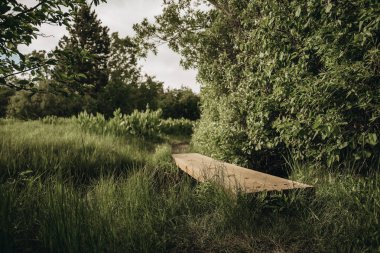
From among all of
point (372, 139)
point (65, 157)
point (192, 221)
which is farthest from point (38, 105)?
point (372, 139)

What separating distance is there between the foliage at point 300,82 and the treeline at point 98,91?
2.32m

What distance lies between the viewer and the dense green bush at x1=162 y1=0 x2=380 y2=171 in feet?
9.76

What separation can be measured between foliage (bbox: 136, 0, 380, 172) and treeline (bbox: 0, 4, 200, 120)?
2.32 m

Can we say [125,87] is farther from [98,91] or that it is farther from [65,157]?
[65,157]

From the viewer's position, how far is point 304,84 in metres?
3.52

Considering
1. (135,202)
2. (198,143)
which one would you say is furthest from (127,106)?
(135,202)

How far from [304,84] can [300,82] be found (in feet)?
0.20

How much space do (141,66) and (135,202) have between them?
3616cm

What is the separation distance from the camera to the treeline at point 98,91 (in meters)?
2.85

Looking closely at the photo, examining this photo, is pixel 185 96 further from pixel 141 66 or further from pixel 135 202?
pixel 135 202

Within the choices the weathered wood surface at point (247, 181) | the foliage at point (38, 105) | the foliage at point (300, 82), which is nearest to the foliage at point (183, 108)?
the foliage at point (38, 105)

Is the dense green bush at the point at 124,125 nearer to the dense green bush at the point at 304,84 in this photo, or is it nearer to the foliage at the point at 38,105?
the dense green bush at the point at 304,84

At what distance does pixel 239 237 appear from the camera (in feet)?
7.84

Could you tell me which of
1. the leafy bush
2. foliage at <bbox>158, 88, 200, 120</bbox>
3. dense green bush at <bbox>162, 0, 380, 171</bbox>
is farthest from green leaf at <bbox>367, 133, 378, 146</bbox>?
foliage at <bbox>158, 88, 200, 120</bbox>
